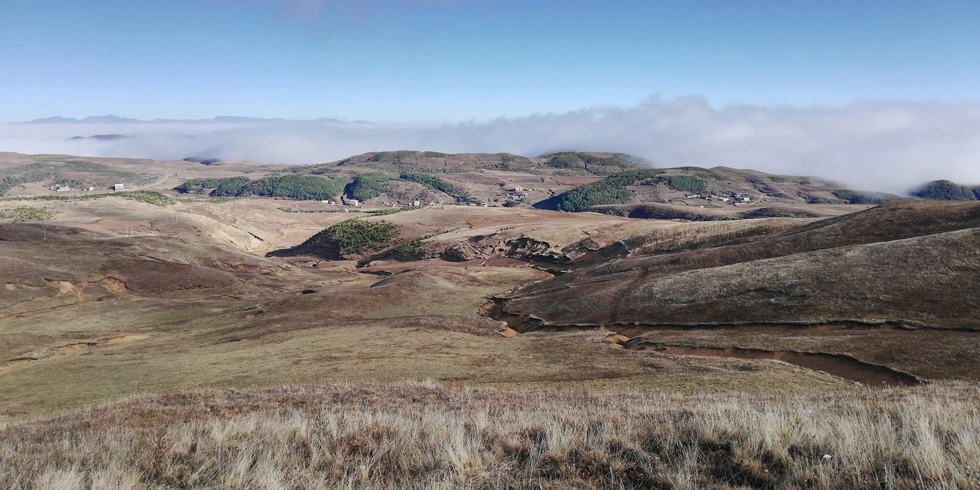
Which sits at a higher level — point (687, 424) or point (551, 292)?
point (687, 424)

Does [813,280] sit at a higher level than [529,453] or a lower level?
higher

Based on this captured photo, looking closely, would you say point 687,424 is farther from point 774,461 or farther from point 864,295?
point 864,295

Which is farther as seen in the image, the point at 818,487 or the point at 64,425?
the point at 64,425

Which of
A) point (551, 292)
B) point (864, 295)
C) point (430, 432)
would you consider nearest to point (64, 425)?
point (430, 432)

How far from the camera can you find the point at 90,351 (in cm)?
3216

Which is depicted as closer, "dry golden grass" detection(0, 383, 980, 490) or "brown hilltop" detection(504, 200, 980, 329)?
"dry golden grass" detection(0, 383, 980, 490)

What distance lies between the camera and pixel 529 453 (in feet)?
24.7

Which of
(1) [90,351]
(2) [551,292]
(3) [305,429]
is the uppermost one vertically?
(3) [305,429]

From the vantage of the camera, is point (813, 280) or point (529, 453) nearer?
point (529, 453)

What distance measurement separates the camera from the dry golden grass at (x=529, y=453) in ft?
21.0

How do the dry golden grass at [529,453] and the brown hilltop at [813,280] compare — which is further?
the brown hilltop at [813,280]

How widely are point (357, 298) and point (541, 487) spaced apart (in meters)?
43.2

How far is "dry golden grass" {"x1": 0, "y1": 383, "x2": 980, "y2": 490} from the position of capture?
6391 millimetres

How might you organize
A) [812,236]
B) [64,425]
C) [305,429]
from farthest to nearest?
1. [812,236]
2. [64,425]
3. [305,429]
